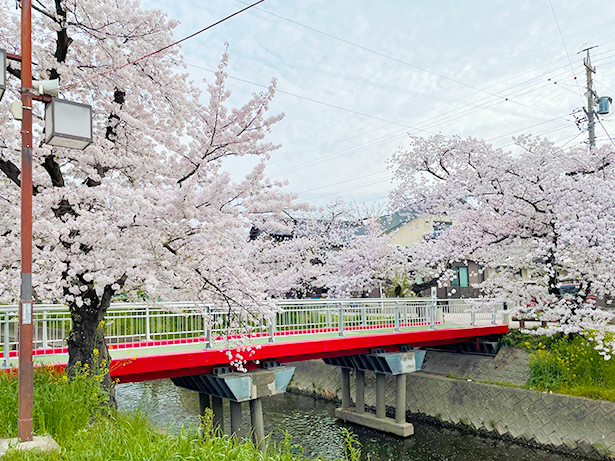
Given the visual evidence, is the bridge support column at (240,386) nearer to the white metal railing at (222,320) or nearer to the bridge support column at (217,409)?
the bridge support column at (217,409)

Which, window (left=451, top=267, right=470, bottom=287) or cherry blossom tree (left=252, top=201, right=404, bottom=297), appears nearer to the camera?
cherry blossom tree (left=252, top=201, right=404, bottom=297)

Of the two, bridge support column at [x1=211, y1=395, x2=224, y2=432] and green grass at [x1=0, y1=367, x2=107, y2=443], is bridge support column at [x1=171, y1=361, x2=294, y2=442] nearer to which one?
bridge support column at [x1=211, y1=395, x2=224, y2=432]

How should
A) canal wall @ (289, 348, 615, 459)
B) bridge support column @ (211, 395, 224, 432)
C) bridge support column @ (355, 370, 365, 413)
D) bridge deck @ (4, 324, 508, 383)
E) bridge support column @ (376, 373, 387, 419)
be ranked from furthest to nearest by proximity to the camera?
bridge support column @ (355, 370, 365, 413)
bridge support column @ (376, 373, 387, 419)
canal wall @ (289, 348, 615, 459)
bridge support column @ (211, 395, 224, 432)
bridge deck @ (4, 324, 508, 383)

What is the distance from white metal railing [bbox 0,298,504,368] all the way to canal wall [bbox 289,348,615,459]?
2.08 meters

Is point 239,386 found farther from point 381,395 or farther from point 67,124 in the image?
point 67,124

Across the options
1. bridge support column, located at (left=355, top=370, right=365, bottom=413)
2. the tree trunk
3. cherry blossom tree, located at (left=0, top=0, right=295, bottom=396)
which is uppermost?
cherry blossom tree, located at (left=0, top=0, right=295, bottom=396)

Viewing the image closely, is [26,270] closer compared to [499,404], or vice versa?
[26,270]

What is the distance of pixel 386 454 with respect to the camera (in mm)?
15336

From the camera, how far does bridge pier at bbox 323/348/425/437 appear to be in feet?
55.5

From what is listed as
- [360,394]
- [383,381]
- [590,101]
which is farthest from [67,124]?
[590,101]

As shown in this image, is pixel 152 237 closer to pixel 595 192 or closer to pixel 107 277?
pixel 107 277

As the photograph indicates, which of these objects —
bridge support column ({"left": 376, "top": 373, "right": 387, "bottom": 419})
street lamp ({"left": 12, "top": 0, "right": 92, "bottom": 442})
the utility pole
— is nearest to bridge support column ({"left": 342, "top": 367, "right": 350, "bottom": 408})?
bridge support column ({"left": 376, "top": 373, "right": 387, "bottom": 419})

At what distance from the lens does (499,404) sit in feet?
55.3

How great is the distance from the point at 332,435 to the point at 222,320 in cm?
686
